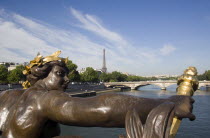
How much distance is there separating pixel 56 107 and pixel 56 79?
2.02 feet

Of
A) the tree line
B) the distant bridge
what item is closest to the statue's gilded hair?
the tree line

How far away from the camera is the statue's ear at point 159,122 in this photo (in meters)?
0.99

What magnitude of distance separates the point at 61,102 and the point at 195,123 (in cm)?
1508

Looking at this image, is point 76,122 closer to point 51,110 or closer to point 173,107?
point 51,110

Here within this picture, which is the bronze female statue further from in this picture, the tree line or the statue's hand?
the tree line

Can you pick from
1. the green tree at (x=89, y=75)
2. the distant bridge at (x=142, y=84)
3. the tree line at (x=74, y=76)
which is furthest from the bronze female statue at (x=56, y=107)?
the green tree at (x=89, y=75)

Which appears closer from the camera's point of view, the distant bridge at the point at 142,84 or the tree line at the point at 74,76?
the tree line at the point at 74,76

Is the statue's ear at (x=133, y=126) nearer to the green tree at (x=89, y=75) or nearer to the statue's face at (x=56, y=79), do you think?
the statue's face at (x=56, y=79)

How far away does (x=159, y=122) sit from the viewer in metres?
1.00

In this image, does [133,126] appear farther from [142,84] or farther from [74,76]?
[142,84]

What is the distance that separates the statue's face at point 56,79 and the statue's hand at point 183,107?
99 cm

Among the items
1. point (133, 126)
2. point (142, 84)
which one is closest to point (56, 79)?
point (133, 126)

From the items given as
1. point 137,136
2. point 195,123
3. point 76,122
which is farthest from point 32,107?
point 195,123

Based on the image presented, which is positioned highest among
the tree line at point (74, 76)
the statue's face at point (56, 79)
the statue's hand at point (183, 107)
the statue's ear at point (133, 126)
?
the tree line at point (74, 76)
